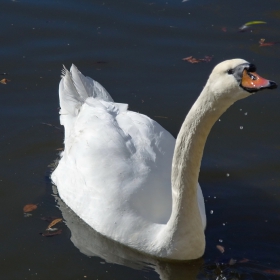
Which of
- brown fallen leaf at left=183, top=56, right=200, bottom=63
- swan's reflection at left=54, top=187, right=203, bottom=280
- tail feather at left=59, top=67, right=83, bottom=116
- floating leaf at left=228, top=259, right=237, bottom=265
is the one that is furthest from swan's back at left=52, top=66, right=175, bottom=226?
brown fallen leaf at left=183, top=56, right=200, bottom=63

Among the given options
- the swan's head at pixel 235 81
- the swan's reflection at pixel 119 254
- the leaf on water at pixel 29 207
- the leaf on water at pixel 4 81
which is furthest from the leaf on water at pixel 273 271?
the leaf on water at pixel 4 81

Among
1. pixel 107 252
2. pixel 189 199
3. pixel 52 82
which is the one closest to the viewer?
pixel 189 199

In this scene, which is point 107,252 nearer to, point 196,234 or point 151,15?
point 196,234

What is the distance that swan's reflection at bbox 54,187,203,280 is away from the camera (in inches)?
292

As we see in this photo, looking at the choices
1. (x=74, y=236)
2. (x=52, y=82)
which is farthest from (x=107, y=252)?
(x=52, y=82)

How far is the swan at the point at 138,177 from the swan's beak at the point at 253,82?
355 mm

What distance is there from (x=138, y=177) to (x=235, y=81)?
2238 mm

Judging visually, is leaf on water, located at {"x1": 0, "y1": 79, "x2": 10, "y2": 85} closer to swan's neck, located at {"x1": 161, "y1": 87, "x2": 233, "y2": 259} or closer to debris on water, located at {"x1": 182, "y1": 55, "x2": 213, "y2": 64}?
debris on water, located at {"x1": 182, "y1": 55, "x2": 213, "y2": 64}

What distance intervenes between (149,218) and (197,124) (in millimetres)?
1518

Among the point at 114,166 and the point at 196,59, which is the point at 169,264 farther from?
the point at 196,59

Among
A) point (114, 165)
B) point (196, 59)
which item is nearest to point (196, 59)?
point (196, 59)

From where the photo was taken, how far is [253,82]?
5664 mm

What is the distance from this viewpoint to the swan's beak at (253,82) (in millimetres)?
5559

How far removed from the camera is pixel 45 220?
8.22 metres
